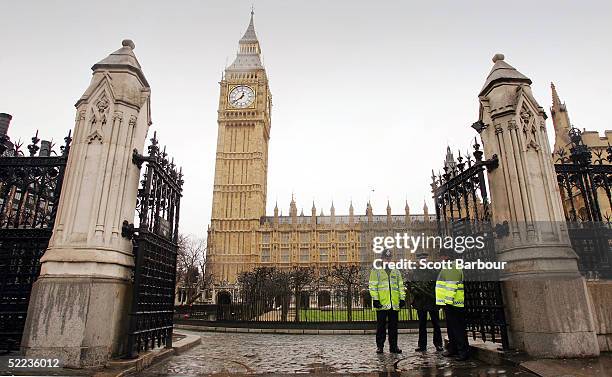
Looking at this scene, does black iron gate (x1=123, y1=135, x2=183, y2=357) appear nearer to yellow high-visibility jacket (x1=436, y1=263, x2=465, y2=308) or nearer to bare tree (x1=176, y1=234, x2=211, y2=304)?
yellow high-visibility jacket (x1=436, y1=263, x2=465, y2=308)

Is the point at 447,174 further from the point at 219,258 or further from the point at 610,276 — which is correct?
the point at 219,258

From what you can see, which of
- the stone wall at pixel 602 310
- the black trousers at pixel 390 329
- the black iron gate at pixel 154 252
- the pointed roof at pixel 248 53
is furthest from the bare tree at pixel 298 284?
the pointed roof at pixel 248 53

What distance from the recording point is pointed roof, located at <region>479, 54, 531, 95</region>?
6.22 m

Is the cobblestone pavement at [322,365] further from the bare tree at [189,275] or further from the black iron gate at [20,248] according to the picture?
the bare tree at [189,275]

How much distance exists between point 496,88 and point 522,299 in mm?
3342

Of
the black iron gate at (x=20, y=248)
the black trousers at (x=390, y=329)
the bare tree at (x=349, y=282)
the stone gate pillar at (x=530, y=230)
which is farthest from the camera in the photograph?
the bare tree at (x=349, y=282)

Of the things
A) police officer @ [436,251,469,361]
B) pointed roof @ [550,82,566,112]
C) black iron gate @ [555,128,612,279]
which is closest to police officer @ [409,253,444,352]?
police officer @ [436,251,469,361]

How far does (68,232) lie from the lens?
5238 mm

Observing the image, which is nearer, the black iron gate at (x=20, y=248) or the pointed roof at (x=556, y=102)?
the black iron gate at (x=20, y=248)

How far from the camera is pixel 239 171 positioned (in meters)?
68.5

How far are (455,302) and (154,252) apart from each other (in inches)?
181

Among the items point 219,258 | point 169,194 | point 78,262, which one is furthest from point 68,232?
point 219,258

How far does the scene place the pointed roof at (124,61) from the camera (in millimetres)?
6027

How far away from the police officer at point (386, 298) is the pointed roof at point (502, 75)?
3607mm
